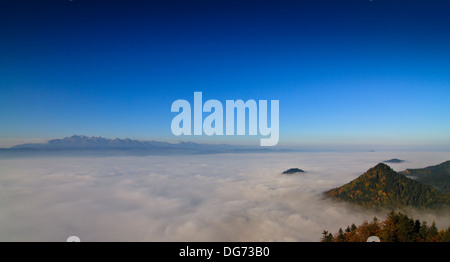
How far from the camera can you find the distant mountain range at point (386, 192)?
63.7 metres

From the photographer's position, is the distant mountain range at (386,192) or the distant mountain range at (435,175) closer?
the distant mountain range at (386,192)

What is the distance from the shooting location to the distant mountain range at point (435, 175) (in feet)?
250

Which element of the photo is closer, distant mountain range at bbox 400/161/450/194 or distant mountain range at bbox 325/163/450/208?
distant mountain range at bbox 325/163/450/208

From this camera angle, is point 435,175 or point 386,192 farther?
point 435,175

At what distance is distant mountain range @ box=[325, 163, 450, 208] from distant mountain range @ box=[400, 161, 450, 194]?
13.5 m

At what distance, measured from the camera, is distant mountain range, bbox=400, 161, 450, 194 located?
76.3m

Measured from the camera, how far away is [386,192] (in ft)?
223

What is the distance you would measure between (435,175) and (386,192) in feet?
132

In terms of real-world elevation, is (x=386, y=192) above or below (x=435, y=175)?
below

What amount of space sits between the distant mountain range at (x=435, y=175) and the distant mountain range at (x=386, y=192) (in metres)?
13.5

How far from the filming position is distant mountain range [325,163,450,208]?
63.7m
